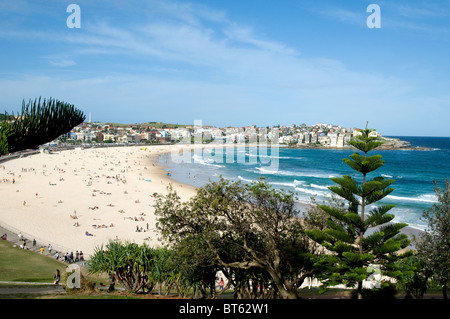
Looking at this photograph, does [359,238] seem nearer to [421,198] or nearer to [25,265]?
[25,265]

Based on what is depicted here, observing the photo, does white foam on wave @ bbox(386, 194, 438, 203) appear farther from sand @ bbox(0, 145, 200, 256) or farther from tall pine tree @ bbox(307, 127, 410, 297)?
tall pine tree @ bbox(307, 127, 410, 297)

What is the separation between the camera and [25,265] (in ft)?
45.6

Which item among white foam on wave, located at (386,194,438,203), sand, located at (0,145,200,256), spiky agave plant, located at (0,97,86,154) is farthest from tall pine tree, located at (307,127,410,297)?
white foam on wave, located at (386,194,438,203)

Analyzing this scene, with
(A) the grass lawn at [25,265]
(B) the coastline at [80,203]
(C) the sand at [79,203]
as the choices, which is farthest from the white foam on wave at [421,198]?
(A) the grass lawn at [25,265]

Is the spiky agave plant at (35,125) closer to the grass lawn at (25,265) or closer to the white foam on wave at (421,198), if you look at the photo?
the grass lawn at (25,265)

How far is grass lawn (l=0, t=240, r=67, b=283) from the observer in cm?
1215

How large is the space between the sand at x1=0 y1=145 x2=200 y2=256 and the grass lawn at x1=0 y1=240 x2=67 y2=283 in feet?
6.42

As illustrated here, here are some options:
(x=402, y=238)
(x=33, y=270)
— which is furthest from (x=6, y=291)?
(x=402, y=238)

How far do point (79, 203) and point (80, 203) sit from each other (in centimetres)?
8

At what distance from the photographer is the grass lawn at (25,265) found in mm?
12147

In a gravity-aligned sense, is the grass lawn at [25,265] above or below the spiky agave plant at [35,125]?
below

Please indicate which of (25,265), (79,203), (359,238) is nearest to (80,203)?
(79,203)

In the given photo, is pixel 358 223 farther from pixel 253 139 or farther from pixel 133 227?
pixel 253 139
